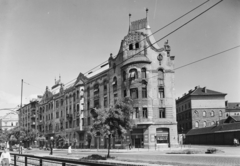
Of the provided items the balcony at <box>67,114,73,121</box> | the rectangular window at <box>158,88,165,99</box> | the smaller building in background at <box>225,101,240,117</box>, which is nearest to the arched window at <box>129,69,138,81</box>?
the rectangular window at <box>158,88,165,99</box>

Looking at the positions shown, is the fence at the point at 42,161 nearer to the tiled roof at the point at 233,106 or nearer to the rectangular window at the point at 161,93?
the rectangular window at the point at 161,93

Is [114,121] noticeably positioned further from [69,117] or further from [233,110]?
[233,110]

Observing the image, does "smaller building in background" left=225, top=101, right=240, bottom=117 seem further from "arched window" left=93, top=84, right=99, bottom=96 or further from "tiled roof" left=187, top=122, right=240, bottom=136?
"arched window" left=93, top=84, right=99, bottom=96

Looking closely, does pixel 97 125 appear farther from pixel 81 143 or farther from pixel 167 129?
pixel 81 143

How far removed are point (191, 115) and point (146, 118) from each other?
36.7 m

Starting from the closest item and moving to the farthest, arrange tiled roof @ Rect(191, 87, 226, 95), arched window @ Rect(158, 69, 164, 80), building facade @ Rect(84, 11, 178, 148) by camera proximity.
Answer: building facade @ Rect(84, 11, 178, 148) → arched window @ Rect(158, 69, 164, 80) → tiled roof @ Rect(191, 87, 226, 95)

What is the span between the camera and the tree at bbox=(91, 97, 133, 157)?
1131 inches

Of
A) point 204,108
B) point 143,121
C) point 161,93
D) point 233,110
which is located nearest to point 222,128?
point 161,93

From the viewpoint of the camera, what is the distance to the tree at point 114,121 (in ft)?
94.2

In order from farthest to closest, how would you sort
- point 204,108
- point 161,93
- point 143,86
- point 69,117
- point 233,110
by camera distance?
point 233,110 → point 204,108 → point 69,117 → point 161,93 → point 143,86

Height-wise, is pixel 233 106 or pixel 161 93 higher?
pixel 161 93

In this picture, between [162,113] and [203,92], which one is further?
[203,92]

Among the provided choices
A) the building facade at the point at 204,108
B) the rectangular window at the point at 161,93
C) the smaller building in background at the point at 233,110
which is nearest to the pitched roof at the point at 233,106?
the smaller building in background at the point at 233,110

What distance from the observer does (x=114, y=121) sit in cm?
2903
